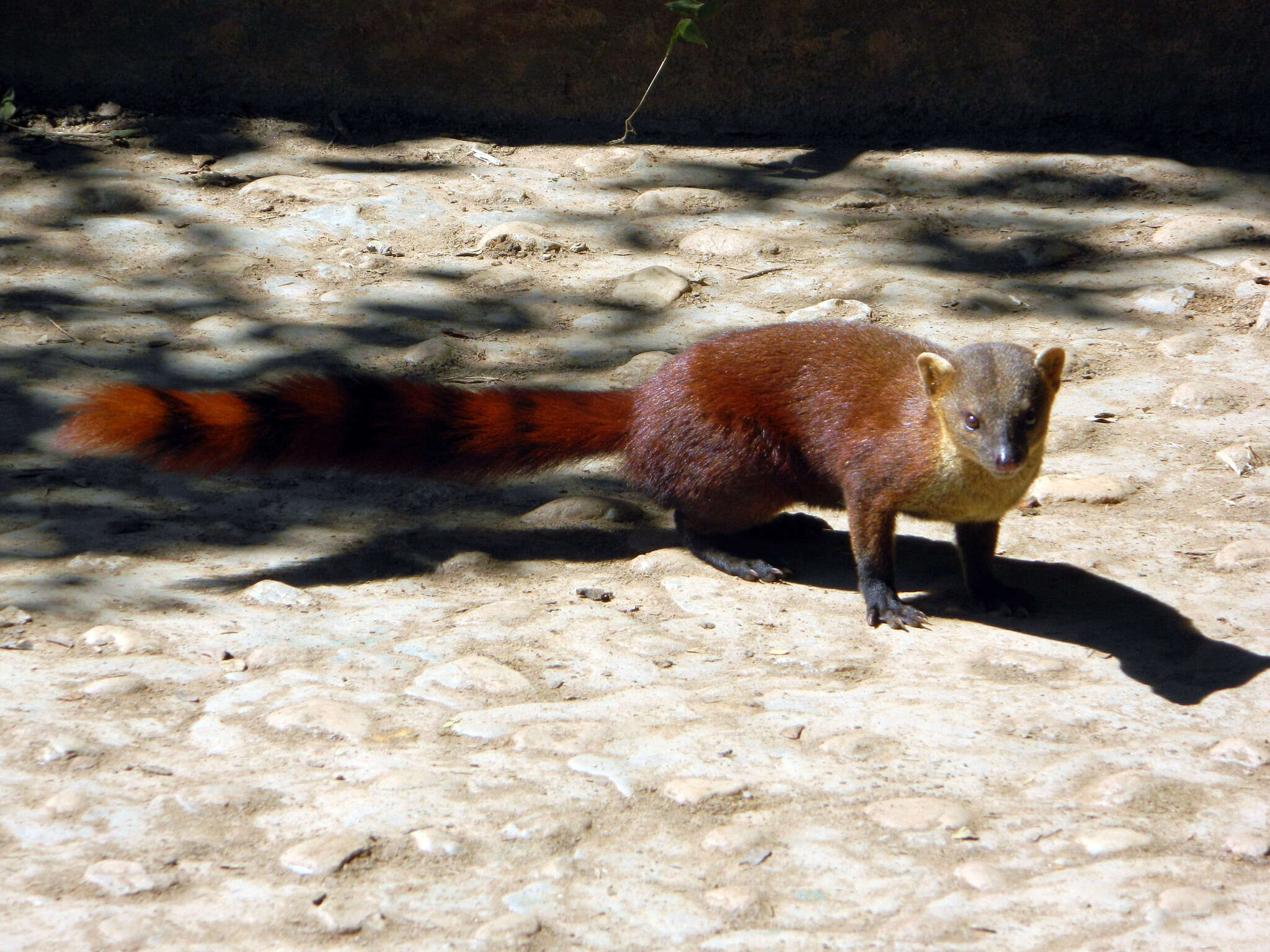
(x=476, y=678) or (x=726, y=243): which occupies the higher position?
(x=726, y=243)

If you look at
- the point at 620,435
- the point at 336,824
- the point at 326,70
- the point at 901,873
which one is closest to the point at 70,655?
the point at 336,824

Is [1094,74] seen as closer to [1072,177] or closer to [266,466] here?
[1072,177]

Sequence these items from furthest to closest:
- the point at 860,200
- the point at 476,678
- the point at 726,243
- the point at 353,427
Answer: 1. the point at 860,200
2. the point at 726,243
3. the point at 353,427
4. the point at 476,678

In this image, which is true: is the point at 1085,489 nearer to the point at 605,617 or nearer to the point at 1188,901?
the point at 605,617

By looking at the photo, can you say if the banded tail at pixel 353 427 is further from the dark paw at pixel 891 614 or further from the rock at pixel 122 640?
the dark paw at pixel 891 614

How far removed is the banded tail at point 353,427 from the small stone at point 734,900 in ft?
6.47

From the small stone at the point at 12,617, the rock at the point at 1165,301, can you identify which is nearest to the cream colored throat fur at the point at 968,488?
the rock at the point at 1165,301

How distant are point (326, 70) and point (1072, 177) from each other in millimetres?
4119

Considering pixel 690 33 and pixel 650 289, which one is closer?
pixel 650 289

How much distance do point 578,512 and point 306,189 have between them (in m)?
3.21

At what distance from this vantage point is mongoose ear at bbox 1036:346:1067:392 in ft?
12.3

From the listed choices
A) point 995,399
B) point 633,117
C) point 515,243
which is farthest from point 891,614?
point 633,117

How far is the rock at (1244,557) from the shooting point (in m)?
3.82

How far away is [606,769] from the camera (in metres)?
2.86
